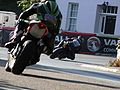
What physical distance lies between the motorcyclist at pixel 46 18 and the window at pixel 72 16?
30.0 meters

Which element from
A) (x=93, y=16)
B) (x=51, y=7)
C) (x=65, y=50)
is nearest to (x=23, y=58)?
(x=51, y=7)

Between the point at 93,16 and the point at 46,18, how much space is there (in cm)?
2901

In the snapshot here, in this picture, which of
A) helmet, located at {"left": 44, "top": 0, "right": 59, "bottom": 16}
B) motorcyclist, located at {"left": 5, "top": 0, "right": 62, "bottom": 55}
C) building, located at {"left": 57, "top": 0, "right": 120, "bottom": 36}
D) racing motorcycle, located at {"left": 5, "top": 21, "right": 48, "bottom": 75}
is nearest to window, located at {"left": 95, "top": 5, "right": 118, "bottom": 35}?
building, located at {"left": 57, "top": 0, "right": 120, "bottom": 36}

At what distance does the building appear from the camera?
3981 centimetres

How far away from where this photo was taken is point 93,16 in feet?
133

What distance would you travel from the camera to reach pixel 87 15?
134 ft

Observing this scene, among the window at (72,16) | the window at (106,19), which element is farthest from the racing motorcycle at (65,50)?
the window at (72,16)

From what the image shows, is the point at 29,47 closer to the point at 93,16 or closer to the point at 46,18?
the point at 46,18

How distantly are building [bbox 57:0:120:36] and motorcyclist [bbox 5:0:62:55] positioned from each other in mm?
→ 27341

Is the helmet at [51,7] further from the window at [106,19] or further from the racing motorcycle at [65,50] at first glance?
the window at [106,19]

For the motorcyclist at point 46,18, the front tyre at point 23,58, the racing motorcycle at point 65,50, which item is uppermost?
the motorcyclist at point 46,18

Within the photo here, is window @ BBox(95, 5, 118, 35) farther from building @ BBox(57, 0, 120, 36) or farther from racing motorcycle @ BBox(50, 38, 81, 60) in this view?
racing motorcycle @ BBox(50, 38, 81, 60)

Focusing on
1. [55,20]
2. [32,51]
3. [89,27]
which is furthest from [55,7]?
[89,27]

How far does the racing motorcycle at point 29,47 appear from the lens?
37.7ft
